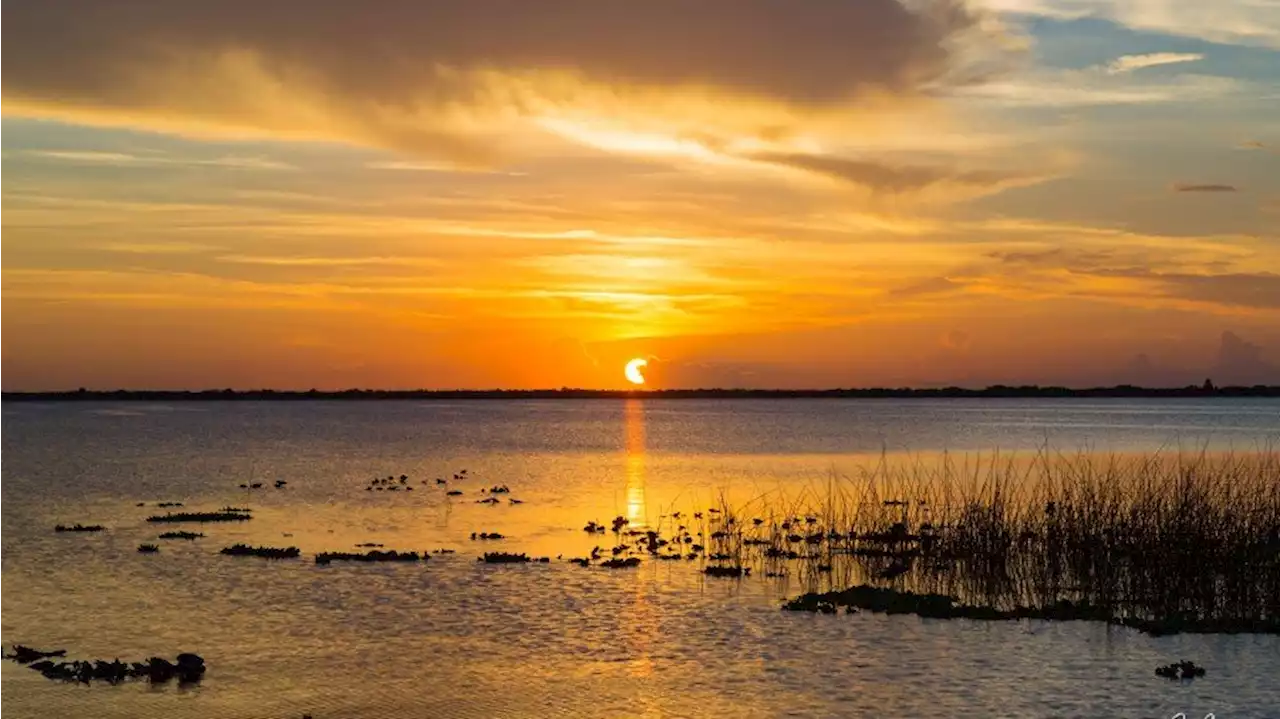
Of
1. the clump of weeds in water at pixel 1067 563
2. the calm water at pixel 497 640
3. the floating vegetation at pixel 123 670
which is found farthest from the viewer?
the clump of weeds in water at pixel 1067 563

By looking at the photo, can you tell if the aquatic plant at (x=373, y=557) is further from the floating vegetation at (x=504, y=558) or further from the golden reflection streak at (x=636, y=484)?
the golden reflection streak at (x=636, y=484)

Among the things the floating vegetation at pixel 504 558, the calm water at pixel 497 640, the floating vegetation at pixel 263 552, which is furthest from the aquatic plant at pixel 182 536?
the floating vegetation at pixel 504 558

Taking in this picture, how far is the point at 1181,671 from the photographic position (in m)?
21.8

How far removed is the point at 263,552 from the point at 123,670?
1545cm

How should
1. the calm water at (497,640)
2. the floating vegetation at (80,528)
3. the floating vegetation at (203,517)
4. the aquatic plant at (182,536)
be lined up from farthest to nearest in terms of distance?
1. the floating vegetation at (203,517)
2. the floating vegetation at (80,528)
3. the aquatic plant at (182,536)
4. the calm water at (497,640)

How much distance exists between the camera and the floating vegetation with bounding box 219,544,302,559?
36.8 meters

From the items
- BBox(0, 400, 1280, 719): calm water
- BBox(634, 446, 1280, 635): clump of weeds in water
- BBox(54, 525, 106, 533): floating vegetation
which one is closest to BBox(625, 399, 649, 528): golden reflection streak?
BBox(0, 400, 1280, 719): calm water

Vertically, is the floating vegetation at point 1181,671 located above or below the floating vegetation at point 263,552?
below

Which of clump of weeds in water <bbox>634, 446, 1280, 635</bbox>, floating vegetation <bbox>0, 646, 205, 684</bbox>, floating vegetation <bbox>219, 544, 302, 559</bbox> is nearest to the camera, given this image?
floating vegetation <bbox>0, 646, 205, 684</bbox>

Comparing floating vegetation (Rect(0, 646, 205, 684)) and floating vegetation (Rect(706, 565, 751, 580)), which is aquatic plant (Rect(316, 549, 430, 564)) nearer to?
floating vegetation (Rect(706, 565, 751, 580))

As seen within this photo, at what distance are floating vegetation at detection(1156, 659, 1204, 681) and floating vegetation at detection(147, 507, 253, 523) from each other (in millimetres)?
34860

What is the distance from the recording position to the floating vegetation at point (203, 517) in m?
46.9

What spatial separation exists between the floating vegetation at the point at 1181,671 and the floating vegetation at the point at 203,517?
34.9 meters

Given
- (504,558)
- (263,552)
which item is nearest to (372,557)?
(263,552)
